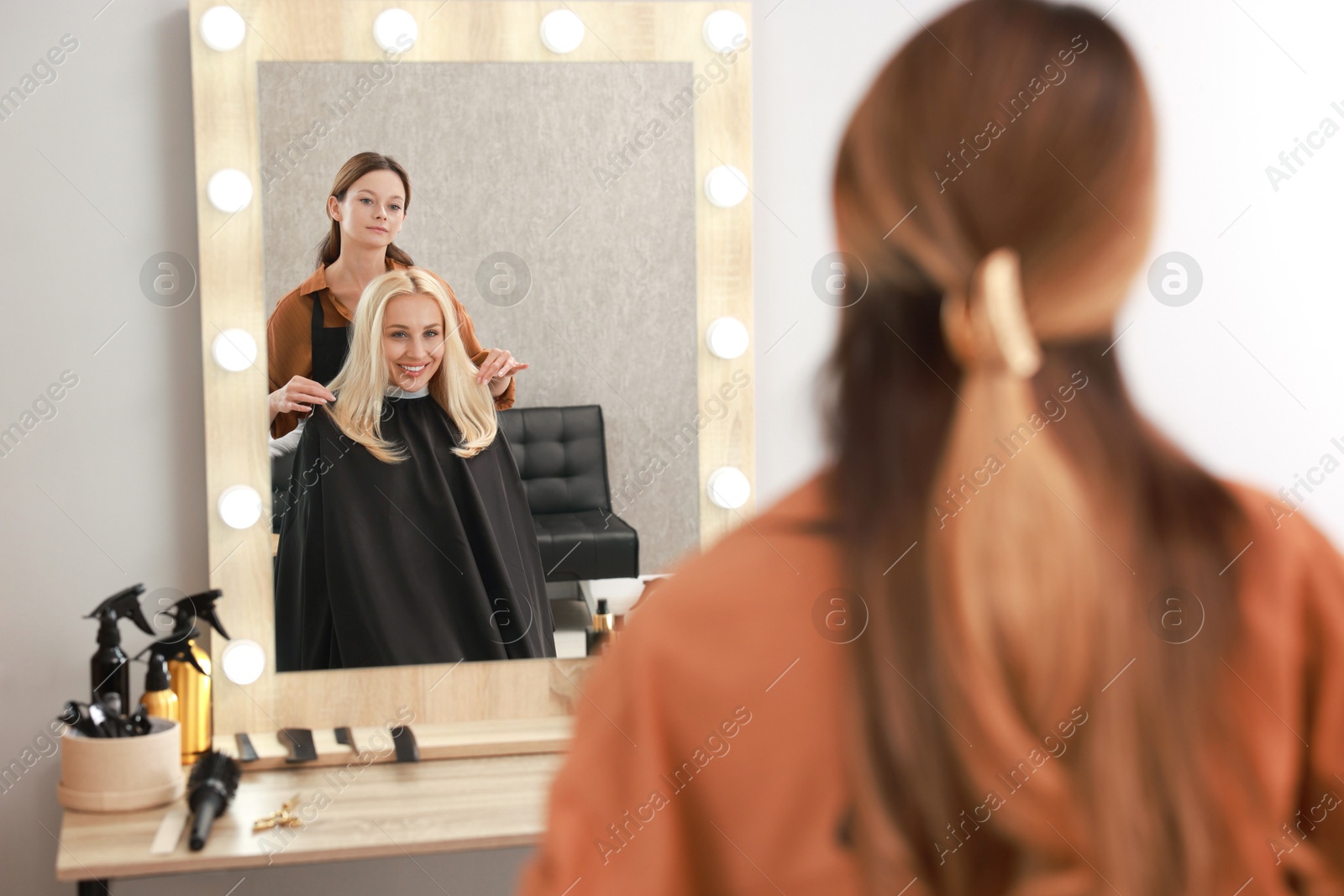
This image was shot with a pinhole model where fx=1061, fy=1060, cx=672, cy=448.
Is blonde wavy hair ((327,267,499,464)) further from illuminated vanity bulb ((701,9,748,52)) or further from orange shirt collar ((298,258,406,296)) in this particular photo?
illuminated vanity bulb ((701,9,748,52))

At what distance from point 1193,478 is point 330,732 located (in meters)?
1.11

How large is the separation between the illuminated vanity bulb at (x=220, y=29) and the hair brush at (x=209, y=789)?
81 cm

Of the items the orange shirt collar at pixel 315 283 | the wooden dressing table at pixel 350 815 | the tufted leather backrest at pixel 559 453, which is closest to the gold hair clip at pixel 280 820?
the wooden dressing table at pixel 350 815

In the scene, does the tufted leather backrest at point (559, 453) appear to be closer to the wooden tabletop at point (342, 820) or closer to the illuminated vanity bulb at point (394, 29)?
the wooden tabletop at point (342, 820)

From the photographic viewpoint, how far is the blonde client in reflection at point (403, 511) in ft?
4.22

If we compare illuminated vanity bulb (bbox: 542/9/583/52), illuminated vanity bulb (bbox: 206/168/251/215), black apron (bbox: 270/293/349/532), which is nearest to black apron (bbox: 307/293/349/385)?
black apron (bbox: 270/293/349/532)

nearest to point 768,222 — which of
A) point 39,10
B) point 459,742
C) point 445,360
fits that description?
point 445,360

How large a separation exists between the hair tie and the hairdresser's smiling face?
3.17 ft

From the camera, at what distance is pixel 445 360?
131cm

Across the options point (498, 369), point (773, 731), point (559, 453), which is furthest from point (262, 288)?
point (773, 731)

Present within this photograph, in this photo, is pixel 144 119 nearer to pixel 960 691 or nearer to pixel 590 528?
pixel 590 528

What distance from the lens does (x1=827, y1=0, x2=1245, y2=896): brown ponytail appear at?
0.45 meters

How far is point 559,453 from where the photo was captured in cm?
134

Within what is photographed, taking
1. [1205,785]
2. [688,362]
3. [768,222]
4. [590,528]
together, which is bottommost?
[1205,785]
